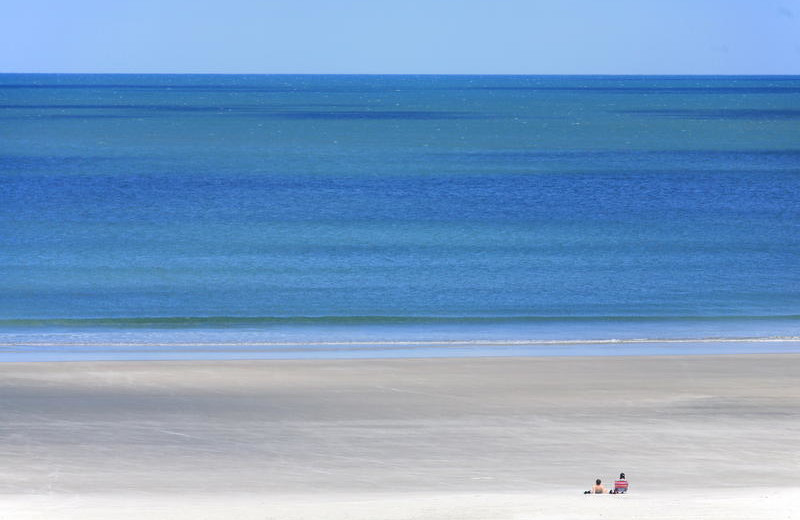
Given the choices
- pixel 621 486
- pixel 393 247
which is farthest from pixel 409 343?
pixel 393 247

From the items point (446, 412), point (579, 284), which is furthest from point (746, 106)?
point (446, 412)

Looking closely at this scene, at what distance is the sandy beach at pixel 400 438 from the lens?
12.7 m

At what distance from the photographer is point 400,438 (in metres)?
16.0

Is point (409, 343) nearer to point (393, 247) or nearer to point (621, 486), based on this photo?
point (621, 486)

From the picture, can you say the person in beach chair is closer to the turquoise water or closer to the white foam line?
the turquoise water

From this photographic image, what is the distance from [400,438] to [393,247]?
2134cm

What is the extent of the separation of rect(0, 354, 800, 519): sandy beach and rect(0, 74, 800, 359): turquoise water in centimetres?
275

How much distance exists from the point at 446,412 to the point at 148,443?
4.27m

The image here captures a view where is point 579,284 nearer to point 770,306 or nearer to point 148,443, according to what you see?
point 770,306

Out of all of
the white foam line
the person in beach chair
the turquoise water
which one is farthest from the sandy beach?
the turquoise water

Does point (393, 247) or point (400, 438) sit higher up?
point (393, 247)

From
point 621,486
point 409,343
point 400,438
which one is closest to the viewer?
point 621,486

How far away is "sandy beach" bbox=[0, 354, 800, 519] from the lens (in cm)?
1269

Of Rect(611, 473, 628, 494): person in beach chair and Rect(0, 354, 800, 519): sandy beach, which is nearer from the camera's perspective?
Rect(0, 354, 800, 519): sandy beach
